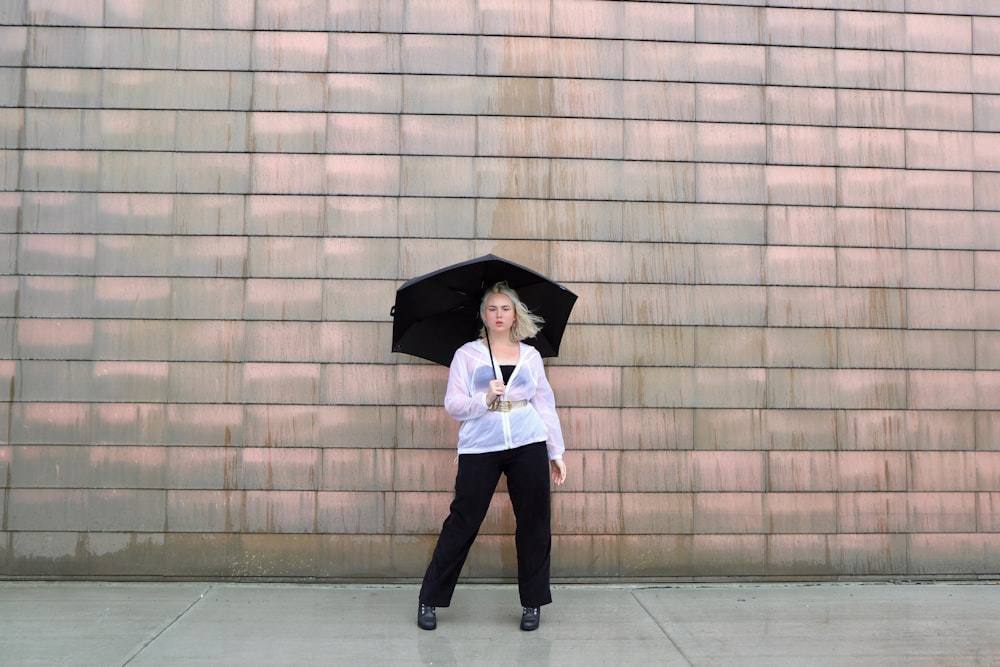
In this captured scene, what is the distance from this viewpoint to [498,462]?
4.06 metres

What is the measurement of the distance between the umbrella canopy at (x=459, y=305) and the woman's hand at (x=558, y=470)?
64 centimetres

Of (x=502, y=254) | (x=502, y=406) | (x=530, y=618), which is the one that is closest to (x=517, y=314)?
(x=502, y=406)

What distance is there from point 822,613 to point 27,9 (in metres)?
5.81

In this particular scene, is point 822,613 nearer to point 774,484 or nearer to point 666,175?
point 774,484

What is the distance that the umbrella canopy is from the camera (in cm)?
401

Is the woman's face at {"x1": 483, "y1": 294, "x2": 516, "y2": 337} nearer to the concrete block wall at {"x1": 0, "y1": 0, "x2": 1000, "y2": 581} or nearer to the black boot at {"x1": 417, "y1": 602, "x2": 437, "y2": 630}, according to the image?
the concrete block wall at {"x1": 0, "y1": 0, "x2": 1000, "y2": 581}

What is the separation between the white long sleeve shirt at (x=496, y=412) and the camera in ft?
13.2

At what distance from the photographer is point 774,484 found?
16.0 ft

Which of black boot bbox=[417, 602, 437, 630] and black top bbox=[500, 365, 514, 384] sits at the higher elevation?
black top bbox=[500, 365, 514, 384]

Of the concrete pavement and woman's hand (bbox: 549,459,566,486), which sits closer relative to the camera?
the concrete pavement

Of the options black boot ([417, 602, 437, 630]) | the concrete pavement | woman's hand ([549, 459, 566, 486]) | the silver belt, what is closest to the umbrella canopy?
the silver belt

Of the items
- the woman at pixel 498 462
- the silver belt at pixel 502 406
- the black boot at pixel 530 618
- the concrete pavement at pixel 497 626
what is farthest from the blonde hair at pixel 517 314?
the concrete pavement at pixel 497 626

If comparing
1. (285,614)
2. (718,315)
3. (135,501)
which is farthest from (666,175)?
(135,501)

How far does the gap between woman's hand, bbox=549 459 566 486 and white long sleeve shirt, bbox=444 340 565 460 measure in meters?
0.03
